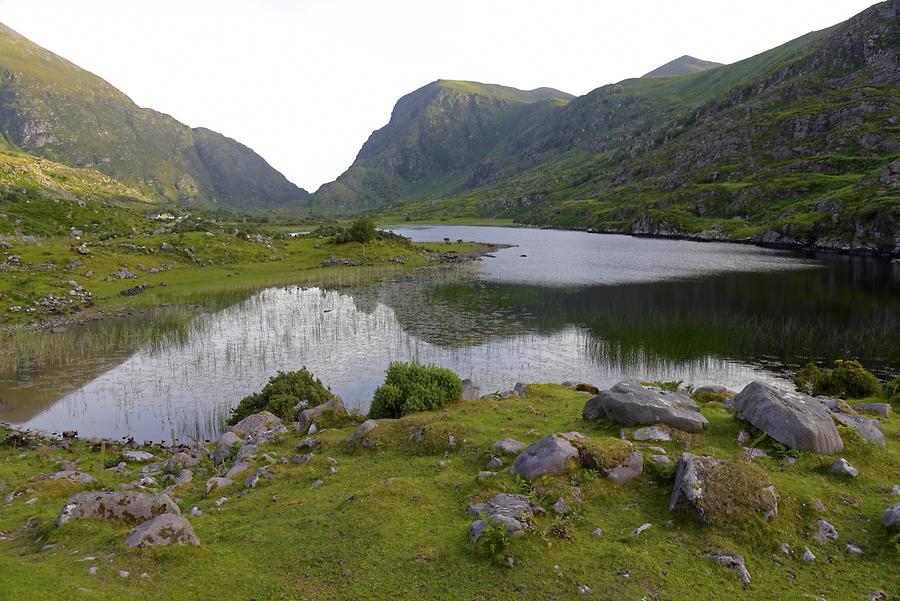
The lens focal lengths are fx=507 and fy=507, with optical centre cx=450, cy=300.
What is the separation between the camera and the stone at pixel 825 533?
42.0 feet

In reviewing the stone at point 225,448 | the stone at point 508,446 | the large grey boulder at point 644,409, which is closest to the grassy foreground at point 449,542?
the stone at point 508,446

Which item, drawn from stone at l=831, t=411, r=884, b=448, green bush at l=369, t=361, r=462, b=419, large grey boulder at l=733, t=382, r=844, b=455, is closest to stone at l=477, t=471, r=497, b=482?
large grey boulder at l=733, t=382, r=844, b=455

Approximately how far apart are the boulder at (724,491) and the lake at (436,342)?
23.4m

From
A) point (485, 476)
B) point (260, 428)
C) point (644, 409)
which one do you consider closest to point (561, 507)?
point (485, 476)

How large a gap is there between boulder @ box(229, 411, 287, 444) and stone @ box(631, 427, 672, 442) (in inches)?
646

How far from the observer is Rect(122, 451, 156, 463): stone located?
23678 mm

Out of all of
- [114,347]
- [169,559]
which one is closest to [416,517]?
[169,559]

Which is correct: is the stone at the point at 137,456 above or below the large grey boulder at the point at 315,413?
below

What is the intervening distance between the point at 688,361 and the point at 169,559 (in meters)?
40.2

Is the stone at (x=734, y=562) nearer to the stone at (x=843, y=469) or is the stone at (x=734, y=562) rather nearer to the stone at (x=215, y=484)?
the stone at (x=843, y=469)

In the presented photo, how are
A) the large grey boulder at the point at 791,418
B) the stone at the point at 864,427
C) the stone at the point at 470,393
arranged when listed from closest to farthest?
1. the large grey boulder at the point at 791,418
2. the stone at the point at 864,427
3. the stone at the point at 470,393

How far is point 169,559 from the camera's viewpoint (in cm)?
1252

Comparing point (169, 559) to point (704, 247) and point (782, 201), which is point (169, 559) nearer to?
point (704, 247)

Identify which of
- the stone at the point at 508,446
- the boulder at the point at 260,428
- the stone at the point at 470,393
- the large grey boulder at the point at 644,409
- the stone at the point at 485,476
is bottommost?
the boulder at the point at 260,428
